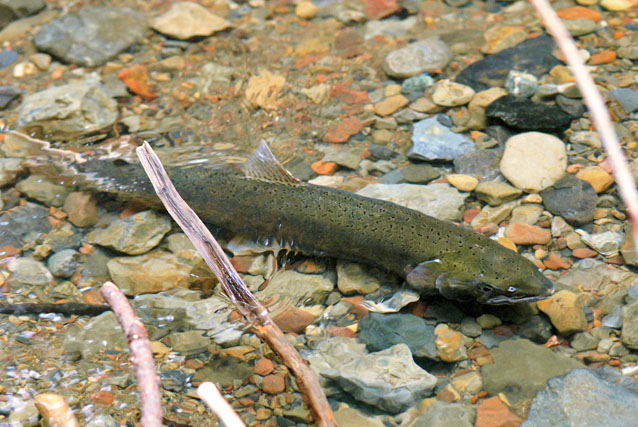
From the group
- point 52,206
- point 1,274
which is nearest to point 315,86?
point 52,206

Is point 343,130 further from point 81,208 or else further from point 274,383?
point 274,383

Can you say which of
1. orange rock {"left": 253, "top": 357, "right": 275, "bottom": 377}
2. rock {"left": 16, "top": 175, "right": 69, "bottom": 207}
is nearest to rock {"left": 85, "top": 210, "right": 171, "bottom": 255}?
rock {"left": 16, "top": 175, "right": 69, "bottom": 207}

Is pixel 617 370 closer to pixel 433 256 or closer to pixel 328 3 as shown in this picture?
pixel 433 256

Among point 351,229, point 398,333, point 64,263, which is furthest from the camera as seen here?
point 64,263

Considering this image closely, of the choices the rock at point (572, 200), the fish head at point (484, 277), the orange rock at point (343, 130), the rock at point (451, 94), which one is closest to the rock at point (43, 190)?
the orange rock at point (343, 130)

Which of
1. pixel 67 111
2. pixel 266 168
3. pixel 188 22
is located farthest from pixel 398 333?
pixel 188 22

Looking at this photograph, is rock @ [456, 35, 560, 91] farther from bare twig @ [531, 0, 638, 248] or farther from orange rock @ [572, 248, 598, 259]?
bare twig @ [531, 0, 638, 248]
